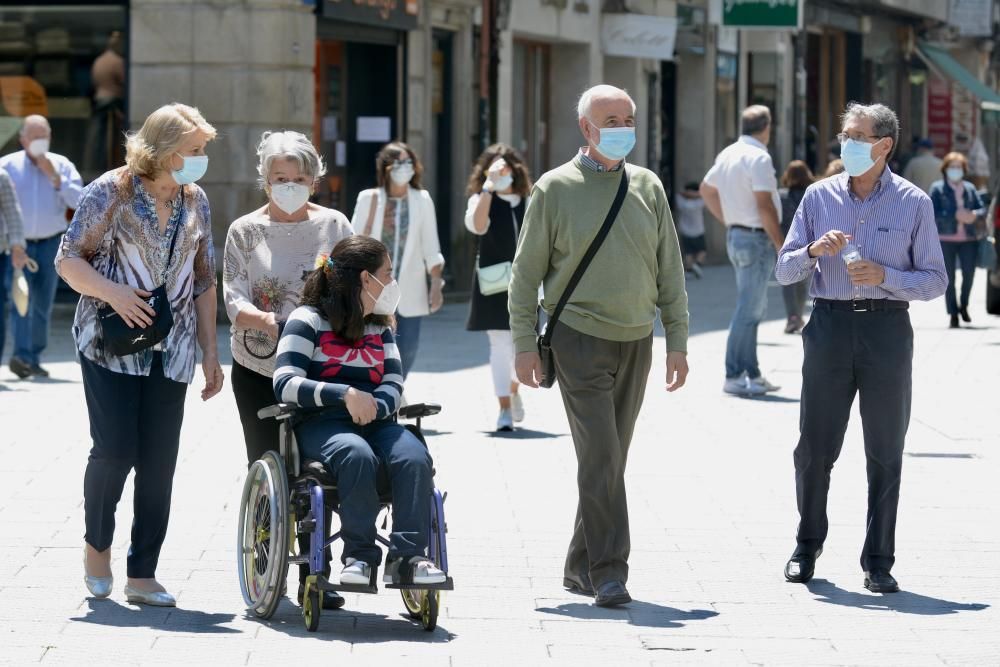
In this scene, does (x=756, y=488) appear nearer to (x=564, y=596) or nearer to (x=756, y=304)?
(x=564, y=596)

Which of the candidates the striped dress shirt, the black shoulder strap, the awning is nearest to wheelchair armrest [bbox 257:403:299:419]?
the black shoulder strap

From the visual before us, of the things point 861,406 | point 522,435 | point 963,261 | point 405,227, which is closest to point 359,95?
point 963,261

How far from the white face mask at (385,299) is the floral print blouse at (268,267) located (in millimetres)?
503

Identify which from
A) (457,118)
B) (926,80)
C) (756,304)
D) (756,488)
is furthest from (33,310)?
(926,80)

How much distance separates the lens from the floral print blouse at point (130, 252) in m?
6.67

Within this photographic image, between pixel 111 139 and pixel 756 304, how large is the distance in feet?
27.0

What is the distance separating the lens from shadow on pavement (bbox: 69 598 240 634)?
641 centimetres

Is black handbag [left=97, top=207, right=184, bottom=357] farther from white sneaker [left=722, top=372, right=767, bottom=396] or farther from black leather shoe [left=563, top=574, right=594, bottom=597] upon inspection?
white sneaker [left=722, top=372, right=767, bottom=396]

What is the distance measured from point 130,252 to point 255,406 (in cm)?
75

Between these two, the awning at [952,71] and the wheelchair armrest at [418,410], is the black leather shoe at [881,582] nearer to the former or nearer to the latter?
the wheelchair armrest at [418,410]

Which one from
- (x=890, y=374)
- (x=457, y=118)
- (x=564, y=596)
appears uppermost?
(x=457, y=118)

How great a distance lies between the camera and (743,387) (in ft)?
44.4

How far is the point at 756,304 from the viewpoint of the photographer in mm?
13578

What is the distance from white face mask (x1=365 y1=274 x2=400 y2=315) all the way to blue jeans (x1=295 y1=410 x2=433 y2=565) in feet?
1.54
